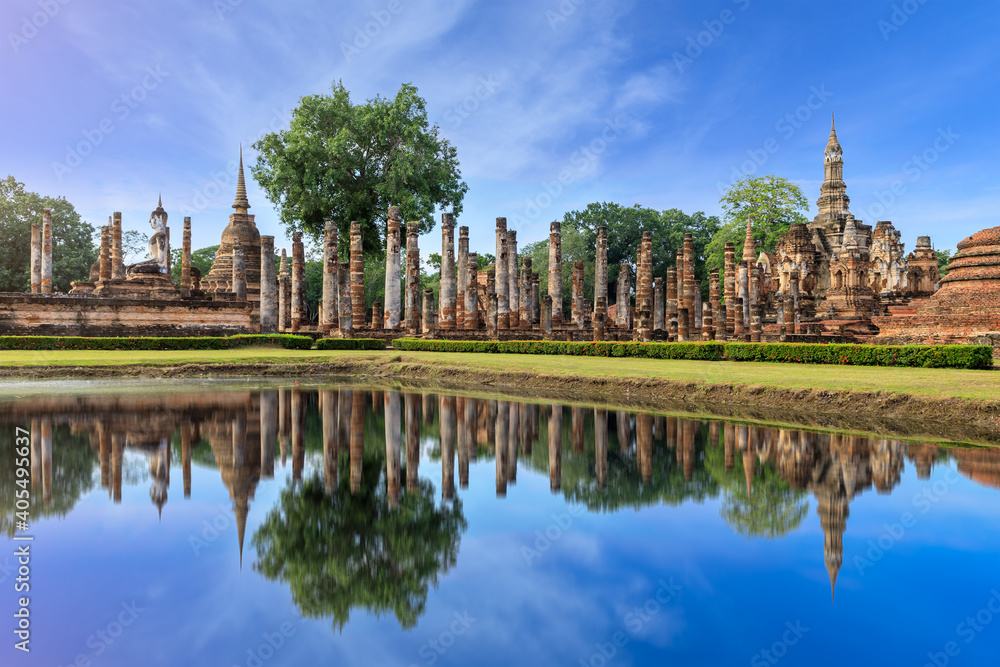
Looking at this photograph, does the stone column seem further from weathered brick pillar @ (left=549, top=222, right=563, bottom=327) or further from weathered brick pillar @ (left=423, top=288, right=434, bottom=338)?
weathered brick pillar @ (left=549, top=222, right=563, bottom=327)

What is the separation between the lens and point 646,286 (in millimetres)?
33344

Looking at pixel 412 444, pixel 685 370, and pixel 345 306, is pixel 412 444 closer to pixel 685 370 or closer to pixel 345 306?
pixel 685 370

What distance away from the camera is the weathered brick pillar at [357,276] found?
32125 millimetres

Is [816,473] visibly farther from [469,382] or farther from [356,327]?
[356,327]

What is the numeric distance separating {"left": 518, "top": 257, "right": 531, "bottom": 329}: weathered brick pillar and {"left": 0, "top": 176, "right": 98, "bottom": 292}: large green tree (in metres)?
34.9

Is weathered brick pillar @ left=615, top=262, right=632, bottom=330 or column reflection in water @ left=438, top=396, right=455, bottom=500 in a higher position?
weathered brick pillar @ left=615, top=262, right=632, bottom=330

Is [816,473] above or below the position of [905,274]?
below

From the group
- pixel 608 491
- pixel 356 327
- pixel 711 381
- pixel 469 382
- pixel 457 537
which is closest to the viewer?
pixel 457 537

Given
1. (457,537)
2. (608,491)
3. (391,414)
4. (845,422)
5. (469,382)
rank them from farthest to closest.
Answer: (469,382)
(391,414)
(845,422)
(608,491)
(457,537)

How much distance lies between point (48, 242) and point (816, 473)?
1590 inches

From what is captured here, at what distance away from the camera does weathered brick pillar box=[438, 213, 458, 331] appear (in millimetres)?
32000

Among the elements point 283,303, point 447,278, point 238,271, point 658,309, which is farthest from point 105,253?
point 658,309

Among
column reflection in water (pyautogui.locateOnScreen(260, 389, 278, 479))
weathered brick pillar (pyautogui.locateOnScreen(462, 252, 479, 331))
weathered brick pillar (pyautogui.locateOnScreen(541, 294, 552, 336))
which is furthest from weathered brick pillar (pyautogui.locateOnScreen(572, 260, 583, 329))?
column reflection in water (pyautogui.locateOnScreen(260, 389, 278, 479))

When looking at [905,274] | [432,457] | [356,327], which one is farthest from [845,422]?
[905,274]
